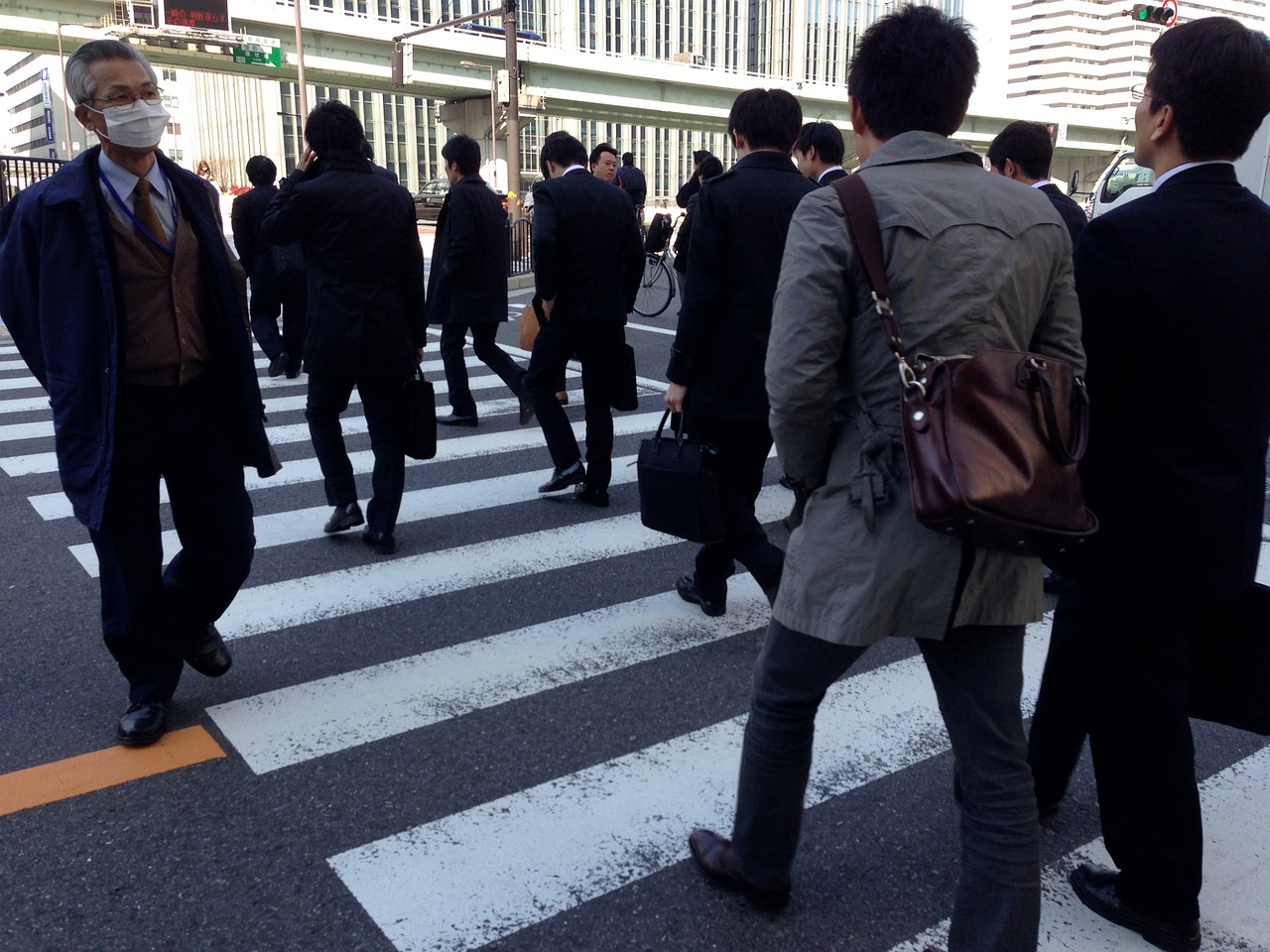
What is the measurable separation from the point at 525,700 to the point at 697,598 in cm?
118

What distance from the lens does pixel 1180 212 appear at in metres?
2.13

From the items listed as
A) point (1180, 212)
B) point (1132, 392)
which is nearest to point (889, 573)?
point (1132, 392)

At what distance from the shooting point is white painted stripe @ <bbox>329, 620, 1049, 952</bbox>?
2480 millimetres

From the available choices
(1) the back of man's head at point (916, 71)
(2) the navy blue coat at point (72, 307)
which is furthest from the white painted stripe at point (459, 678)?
(1) the back of man's head at point (916, 71)

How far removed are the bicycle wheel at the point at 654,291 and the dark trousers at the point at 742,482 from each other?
34.4 ft

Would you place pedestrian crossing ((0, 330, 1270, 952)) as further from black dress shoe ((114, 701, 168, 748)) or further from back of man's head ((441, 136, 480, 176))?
back of man's head ((441, 136, 480, 176))

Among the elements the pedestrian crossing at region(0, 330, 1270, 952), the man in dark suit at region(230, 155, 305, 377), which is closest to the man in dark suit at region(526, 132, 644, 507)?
the pedestrian crossing at region(0, 330, 1270, 952)

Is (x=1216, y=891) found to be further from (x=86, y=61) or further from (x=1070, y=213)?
(x=86, y=61)

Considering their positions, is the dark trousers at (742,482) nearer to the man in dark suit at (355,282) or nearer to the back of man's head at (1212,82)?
the man in dark suit at (355,282)

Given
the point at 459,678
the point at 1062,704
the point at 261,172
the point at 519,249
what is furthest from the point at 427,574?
the point at 519,249

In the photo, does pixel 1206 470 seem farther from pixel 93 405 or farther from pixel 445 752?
pixel 93 405

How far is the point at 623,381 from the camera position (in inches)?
230

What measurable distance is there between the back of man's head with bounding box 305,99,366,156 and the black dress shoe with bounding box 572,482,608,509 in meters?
2.26

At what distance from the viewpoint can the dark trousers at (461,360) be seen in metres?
7.66
